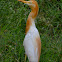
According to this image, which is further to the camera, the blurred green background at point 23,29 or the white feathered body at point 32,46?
the blurred green background at point 23,29

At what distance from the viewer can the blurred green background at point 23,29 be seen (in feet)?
11.6

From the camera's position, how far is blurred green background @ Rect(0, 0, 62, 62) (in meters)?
3.52

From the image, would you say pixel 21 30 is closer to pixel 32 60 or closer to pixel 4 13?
pixel 4 13

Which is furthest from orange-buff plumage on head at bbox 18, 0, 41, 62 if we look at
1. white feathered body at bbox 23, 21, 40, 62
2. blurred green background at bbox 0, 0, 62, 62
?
blurred green background at bbox 0, 0, 62, 62

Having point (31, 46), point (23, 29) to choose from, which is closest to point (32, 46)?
point (31, 46)

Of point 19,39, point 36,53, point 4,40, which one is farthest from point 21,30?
point 36,53

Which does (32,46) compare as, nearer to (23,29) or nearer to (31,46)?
(31,46)

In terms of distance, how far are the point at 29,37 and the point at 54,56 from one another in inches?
27.2

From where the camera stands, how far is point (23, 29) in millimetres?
4281

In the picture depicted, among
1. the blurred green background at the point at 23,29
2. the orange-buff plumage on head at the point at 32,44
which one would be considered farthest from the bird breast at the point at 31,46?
the blurred green background at the point at 23,29

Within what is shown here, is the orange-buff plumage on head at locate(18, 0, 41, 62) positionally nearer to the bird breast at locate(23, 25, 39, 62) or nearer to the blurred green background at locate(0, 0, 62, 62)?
the bird breast at locate(23, 25, 39, 62)

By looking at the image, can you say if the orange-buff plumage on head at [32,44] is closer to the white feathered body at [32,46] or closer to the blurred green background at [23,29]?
the white feathered body at [32,46]

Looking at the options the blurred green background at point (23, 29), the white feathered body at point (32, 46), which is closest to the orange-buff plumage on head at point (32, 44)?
the white feathered body at point (32, 46)

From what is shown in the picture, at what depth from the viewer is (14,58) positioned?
3.48 metres
